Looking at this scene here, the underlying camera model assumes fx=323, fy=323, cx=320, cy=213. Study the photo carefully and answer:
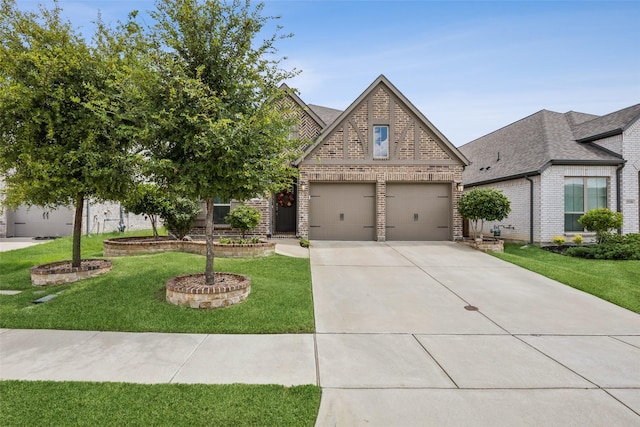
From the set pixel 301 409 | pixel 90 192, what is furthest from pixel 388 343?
pixel 90 192

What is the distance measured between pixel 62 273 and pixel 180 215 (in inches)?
150

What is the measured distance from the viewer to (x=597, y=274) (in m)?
8.72

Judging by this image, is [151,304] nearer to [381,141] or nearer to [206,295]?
[206,295]

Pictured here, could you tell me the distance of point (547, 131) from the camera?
14.7 meters

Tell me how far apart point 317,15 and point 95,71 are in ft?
21.8

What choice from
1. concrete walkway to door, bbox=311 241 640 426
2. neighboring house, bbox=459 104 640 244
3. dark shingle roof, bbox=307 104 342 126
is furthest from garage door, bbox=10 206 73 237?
neighboring house, bbox=459 104 640 244

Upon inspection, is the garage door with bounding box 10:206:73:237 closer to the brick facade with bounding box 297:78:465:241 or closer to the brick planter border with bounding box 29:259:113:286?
the brick planter border with bounding box 29:259:113:286

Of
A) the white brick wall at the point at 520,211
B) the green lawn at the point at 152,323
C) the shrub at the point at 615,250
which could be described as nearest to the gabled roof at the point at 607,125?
the white brick wall at the point at 520,211

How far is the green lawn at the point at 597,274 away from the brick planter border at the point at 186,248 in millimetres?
7507

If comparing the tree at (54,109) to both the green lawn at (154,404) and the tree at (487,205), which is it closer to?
the green lawn at (154,404)

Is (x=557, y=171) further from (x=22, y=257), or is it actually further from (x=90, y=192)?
(x=22, y=257)

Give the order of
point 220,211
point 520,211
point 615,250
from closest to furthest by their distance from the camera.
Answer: point 615,250
point 220,211
point 520,211

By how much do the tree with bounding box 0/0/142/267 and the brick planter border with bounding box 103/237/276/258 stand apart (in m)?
3.18

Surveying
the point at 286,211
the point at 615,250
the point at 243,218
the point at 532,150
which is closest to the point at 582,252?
the point at 615,250
